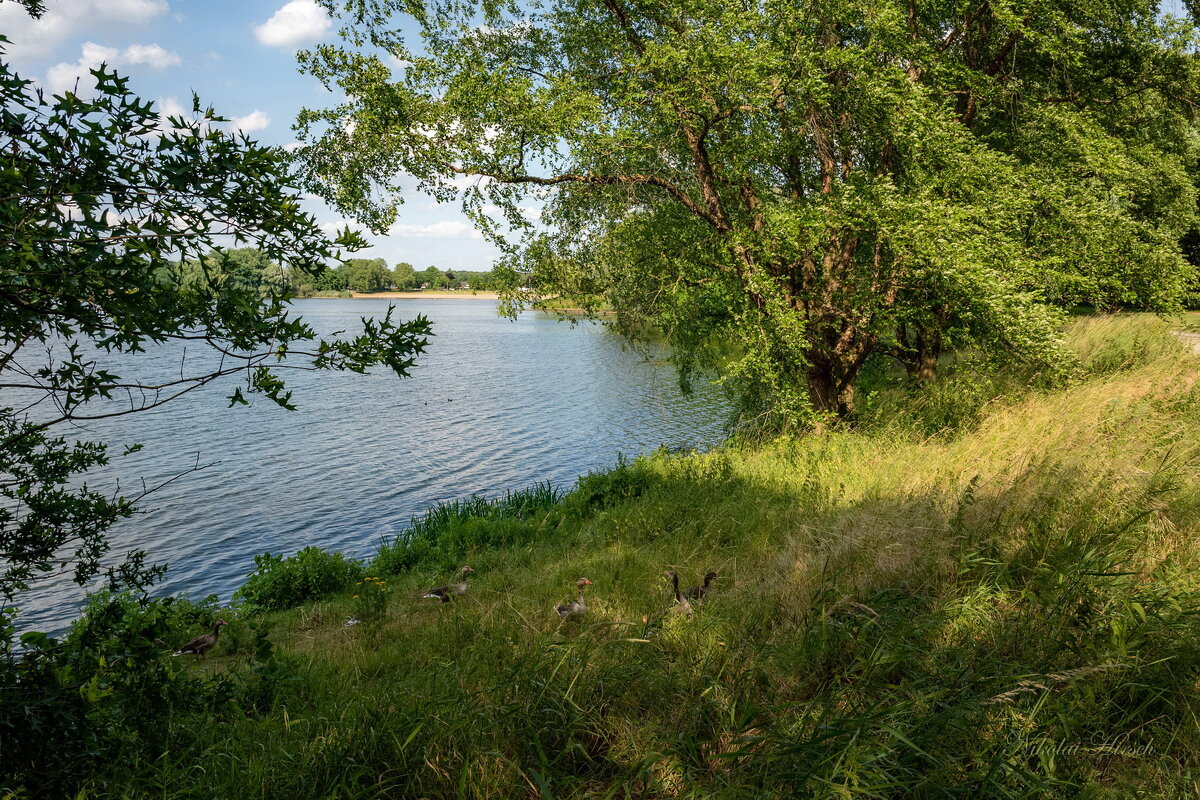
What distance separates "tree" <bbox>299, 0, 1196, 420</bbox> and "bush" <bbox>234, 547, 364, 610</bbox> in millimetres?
5696

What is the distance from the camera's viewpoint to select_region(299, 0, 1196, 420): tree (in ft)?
31.0

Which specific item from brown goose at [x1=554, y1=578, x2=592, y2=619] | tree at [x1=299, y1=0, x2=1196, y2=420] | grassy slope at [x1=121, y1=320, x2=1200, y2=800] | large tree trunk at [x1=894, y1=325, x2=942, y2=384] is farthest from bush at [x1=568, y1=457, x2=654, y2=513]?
large tree trunk at [x1=894, y1=325, x2=942, y2=384]

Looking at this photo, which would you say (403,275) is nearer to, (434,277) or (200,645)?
(434,277)

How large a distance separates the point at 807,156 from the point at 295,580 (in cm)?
1143

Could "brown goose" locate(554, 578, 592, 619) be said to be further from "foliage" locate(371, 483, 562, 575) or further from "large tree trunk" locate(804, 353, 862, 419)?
"large tree trunk" locate(804, 353, 862, 419)

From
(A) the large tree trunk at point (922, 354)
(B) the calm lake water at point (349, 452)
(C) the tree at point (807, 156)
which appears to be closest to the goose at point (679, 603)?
(C) the tree at point (807, 156)

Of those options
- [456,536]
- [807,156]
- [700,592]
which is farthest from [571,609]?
[807,156]

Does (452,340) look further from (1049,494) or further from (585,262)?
(1049,494)

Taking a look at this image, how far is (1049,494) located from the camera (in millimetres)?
4891

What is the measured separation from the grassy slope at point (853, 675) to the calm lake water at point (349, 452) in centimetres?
872

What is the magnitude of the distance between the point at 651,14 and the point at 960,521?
957 cm

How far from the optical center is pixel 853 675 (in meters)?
3.55

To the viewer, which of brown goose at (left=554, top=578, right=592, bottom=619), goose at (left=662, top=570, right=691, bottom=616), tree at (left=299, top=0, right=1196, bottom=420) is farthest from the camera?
tree at (left=299, top=0, right=1196, bottom=420)

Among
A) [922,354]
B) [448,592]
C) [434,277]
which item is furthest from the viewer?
[434,277]
